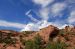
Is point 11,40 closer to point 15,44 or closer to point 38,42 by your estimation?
point 15,44

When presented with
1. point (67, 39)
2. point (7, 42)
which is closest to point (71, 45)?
point (67, 39)

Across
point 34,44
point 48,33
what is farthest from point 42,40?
point 34,44

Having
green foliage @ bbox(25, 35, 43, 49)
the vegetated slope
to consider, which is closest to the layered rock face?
the vegetated slope

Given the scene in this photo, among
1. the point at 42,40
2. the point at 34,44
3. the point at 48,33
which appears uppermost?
the point at 48,33

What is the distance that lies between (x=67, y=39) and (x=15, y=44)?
12.7 metres

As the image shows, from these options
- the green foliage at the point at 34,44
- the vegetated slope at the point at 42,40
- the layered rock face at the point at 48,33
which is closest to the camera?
the green foliage at the point at 34,44

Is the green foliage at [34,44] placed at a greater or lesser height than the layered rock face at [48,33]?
lesser

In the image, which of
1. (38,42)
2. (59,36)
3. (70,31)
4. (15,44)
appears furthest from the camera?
(70,31)

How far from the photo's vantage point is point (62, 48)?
4803cm

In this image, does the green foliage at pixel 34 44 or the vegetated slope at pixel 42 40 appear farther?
the vegetated slope at pixel 42 40

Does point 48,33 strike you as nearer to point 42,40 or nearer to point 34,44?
point 42,40

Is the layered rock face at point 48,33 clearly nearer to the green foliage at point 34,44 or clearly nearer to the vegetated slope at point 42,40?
the vegetated slope at point 42,40

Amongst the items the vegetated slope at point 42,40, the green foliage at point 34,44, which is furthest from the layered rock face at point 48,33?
the green foliage at point 34,44

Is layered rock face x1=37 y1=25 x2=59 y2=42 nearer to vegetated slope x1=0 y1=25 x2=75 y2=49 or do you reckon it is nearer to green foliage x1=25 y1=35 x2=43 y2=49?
vegetated slope x1=0 y1=25 x2=75 y2=49
